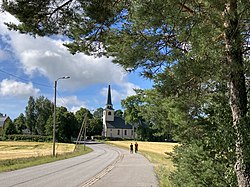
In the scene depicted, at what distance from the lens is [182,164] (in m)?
9.98

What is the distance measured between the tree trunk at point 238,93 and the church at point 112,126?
135 meters

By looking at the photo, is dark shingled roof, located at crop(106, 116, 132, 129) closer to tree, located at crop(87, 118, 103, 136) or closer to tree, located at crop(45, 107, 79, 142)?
tree, located at crop(87, 118, 103, 136)

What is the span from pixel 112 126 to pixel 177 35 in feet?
451

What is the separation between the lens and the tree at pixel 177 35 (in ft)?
20.9

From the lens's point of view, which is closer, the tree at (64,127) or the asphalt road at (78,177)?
the asphalt road at (78,177)

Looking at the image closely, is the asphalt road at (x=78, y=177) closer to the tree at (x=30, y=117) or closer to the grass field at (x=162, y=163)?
the grass field at (x=162, y=163)

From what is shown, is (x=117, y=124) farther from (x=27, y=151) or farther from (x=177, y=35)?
(x=177, y=35)

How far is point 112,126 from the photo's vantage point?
143875 mm

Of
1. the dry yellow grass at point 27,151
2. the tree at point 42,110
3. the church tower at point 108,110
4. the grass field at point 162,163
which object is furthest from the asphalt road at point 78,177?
the church tower at point 108,110

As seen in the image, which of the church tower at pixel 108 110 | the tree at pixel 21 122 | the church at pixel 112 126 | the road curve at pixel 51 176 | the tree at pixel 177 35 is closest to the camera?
the tree at pixel 177 35

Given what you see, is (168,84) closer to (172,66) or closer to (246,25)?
(172,66)

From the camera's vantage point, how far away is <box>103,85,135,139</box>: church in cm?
14325

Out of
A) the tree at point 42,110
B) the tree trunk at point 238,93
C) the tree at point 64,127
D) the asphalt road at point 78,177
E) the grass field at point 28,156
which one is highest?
the tree at point 42,110

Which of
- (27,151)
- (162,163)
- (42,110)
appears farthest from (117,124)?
(162,163)
